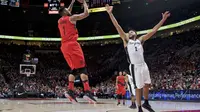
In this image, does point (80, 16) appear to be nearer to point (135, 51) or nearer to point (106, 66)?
point (135, 51)

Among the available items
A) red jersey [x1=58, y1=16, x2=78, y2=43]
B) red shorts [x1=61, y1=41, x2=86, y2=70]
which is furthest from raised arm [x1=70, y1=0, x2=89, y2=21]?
red shorts [x1=61, y1=41, x2=86, y2=70]

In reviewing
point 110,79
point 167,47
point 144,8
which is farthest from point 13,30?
point 167,47

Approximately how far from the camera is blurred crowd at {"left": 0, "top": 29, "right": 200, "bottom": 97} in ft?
75.6

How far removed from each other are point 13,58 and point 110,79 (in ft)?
41.7

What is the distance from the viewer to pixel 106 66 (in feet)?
121

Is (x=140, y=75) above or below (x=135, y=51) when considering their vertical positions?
below

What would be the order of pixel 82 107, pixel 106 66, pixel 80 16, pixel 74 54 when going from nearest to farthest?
1. pixel 80 16
2. pixel 74 54
3. pixel 82 107
4. pixel 106 66

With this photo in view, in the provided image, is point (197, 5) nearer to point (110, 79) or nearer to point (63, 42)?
point (110, 79)

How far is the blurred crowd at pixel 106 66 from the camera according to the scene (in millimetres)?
23047

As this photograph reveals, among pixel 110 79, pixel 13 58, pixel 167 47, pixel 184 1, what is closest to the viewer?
pixel 184 1

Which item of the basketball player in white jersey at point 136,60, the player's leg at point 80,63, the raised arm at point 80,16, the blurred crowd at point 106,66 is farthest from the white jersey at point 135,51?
the blurred crowd at point 106,66

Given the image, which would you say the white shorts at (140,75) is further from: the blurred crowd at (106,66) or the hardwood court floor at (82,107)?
the blurred crowd at (106,66)

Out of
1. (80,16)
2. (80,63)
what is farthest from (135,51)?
(80,16)

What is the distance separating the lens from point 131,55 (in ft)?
20.2
